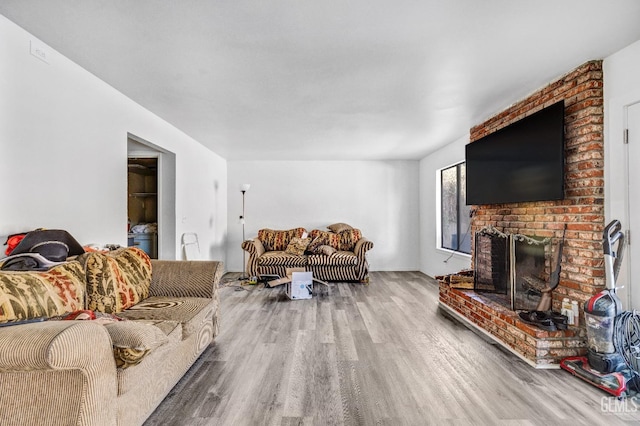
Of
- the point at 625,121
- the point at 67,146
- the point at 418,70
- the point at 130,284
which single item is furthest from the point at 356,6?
the point at 130,284

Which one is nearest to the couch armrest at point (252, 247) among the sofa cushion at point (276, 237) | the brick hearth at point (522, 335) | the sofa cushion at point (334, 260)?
the sofa cushion at point (276, 237)

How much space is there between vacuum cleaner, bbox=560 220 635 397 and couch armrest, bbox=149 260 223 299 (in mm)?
2915

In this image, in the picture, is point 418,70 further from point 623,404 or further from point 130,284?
point 130,284

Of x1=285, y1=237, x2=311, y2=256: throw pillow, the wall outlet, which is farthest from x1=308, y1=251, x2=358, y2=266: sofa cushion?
the wall outlet

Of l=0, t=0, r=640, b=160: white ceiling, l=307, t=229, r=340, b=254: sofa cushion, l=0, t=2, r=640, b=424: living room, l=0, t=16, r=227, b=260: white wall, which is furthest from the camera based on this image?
l=307, t=229, r=340, b=254: sofa cushion

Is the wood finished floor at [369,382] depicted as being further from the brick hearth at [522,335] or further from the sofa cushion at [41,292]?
the sofa cushion at [41,292]

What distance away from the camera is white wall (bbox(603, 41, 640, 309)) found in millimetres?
2328

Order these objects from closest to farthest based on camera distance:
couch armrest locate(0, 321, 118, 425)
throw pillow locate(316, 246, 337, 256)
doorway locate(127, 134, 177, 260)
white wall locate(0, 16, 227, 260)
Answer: couch armrest locate(0, 321, 118, 425) → white wall locate(0, 16, 227, 260) → doorway locate(127, 134, 177, 260) → throw pillow locate(316, 246, 337, 256)

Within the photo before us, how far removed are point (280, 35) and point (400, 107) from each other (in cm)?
184

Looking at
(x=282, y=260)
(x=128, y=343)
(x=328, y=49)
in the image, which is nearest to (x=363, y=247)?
(x=282, y=260)

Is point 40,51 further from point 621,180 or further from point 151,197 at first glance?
point 621,180

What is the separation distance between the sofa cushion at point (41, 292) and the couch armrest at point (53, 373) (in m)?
0.38

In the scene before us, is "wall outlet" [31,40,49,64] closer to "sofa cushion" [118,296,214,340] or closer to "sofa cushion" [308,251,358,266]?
"sofa cushion" [118,296,214,340]

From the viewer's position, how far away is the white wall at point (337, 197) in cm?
678
